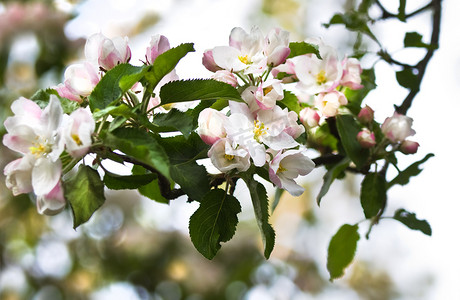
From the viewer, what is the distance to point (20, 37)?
1.64 metres

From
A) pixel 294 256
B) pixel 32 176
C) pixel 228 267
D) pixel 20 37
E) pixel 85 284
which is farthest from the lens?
pixel 294 256

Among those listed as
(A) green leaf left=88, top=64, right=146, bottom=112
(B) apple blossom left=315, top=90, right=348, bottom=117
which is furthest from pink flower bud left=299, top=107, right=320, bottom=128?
(A) green leaf left=88, top=64, right=146, bottom=112

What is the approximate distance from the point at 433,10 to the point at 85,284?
142cm

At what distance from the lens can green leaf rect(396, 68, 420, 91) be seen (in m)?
0.76

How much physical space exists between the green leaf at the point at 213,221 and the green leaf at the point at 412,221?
0.89ft

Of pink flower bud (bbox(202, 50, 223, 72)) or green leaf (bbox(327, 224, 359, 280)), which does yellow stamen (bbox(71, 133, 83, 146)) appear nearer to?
pink flower bud (bbox(202, 50, 223, 72))

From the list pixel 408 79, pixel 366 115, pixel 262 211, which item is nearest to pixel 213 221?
pixel 262 211

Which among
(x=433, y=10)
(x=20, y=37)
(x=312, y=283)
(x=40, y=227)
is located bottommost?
(x=312, y=283)

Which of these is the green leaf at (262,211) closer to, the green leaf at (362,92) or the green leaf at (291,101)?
the green leaf at (291,101)

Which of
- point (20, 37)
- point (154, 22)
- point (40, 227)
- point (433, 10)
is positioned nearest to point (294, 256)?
point (40, 227)

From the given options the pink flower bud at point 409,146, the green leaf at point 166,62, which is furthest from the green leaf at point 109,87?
the pink flower bud at point 409,146

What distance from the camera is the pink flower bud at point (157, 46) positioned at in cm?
51

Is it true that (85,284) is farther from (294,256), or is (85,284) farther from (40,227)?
(294,256)

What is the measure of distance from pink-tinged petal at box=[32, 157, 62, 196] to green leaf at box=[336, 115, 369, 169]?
329 mm
